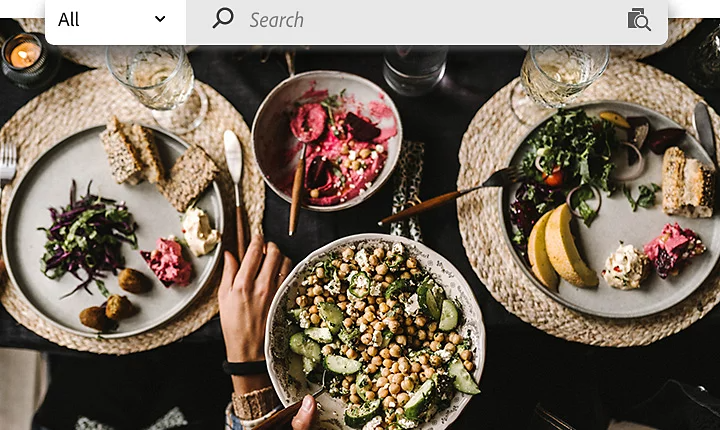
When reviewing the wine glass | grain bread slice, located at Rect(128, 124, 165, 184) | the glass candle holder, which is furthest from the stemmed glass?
the glass candle holder

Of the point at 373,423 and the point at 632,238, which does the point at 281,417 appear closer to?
the point at 373,423

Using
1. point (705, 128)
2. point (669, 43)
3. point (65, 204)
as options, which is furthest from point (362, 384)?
point (669, 43)

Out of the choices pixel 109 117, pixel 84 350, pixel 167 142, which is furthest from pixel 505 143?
pixel 84 350

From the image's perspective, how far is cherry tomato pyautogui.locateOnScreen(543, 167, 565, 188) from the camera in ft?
4.56

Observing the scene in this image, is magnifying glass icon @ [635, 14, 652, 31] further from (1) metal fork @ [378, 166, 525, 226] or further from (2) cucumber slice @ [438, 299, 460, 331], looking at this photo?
(2) cucumber slice @ [438, 299, 460, 331]

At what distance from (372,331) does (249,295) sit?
327mm

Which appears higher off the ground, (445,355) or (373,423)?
(445,355)

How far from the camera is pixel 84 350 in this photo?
1436 mm

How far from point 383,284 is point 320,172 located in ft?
1.13

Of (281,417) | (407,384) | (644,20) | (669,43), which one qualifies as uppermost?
(644,20)

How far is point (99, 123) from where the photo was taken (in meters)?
1.47

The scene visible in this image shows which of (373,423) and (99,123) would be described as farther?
(99,123)

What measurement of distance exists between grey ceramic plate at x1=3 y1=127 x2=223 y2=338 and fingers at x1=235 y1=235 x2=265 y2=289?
0.23ft

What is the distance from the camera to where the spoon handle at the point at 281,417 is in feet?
3.96
